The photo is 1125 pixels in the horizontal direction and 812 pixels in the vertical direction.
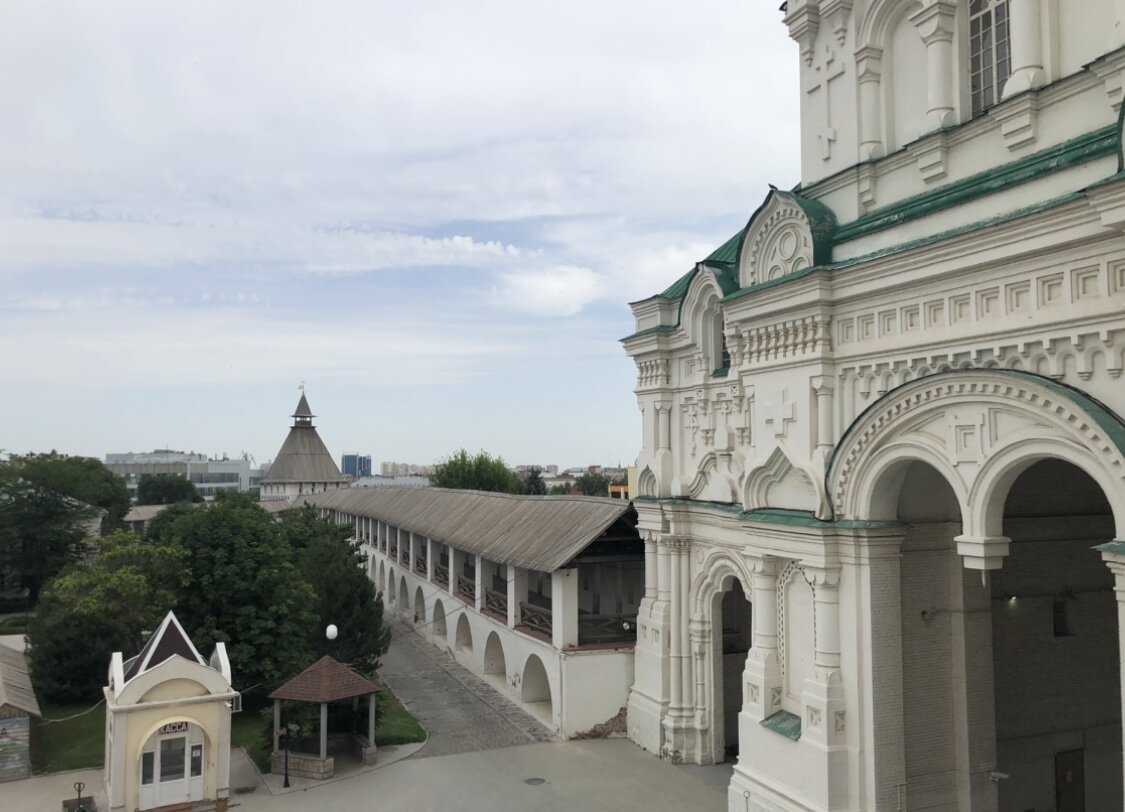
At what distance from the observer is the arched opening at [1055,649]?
47.3 ft

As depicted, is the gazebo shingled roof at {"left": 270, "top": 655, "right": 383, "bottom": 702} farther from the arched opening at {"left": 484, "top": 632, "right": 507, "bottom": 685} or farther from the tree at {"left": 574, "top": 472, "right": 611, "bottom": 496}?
the tree at {"left": 574, "top": 472, "right": 611, "bottom": 496}

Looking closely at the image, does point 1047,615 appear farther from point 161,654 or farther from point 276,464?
point 276,464

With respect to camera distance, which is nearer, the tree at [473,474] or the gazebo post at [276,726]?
the gazebo post at [276,726]

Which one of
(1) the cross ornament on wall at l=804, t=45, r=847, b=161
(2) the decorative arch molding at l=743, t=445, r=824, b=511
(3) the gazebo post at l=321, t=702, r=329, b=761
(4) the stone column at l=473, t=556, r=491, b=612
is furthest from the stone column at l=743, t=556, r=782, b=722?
(4) the stone column at l=473, t=556, r=491, b=612

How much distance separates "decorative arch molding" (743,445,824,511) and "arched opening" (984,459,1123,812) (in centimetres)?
365

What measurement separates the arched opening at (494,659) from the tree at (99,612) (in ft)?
30.3

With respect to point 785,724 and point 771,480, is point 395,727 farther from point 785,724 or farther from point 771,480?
point 771,480

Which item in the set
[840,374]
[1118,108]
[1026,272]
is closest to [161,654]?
[840,374]

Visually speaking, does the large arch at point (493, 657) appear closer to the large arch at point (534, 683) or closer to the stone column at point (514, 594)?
the stone column at point (514, 594)

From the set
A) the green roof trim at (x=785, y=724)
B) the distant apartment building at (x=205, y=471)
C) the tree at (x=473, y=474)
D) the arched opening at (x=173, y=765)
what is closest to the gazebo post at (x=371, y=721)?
the arched opening at (x=173, y=765)

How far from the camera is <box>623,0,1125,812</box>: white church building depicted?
9.73 meters

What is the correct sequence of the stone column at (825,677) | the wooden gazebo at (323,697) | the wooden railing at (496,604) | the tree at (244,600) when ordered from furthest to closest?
the wooden railing at (496,604) → the tree at (244,600) → the wooden gazebo at (323,697) → the stone column at (825,677)

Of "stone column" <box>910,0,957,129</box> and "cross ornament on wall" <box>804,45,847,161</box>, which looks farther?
A: "cross ornament on wall" <box>804,45,847,161</box>

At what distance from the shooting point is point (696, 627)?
1861 cm
